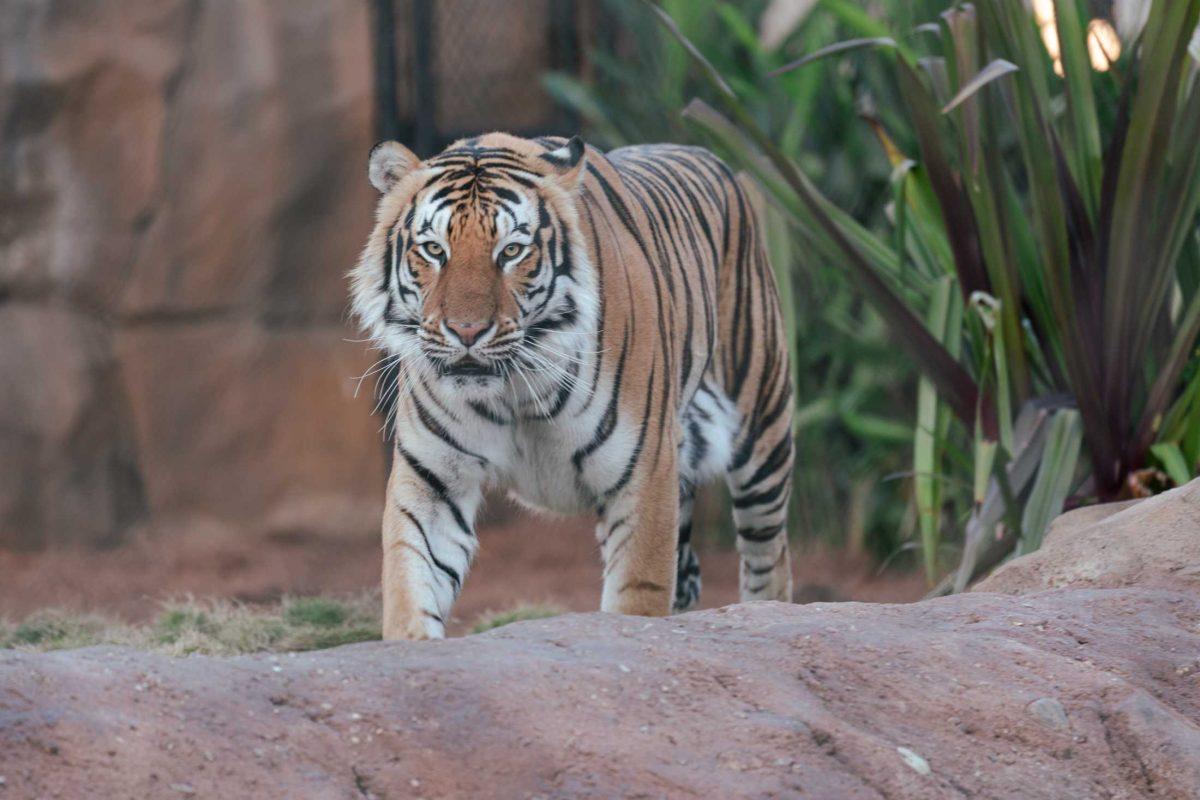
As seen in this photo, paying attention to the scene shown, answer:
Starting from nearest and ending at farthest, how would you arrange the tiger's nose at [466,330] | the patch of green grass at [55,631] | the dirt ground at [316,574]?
1. the tiger's nose at [466,330]
2. the patch of green grass at [55,631]
3. the dirt ground at [316,574]

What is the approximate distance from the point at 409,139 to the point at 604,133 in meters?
0.88

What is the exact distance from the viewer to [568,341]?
3.24 meters

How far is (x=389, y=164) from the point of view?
3.34m

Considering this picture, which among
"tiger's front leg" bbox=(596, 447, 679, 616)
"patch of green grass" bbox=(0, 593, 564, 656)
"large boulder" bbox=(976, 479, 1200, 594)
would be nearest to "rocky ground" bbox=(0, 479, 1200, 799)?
"large boulder" bbox=(976, 479, 1200, 594)

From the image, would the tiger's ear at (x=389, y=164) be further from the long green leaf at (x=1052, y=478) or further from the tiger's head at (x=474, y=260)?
the long green leaf at (x=1052, y=478)

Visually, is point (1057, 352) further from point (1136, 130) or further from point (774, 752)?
point (774, 752)

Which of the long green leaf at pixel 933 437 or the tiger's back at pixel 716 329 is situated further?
the long green leaf at pixel 933 437

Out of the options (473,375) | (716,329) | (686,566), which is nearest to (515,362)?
(473,375)

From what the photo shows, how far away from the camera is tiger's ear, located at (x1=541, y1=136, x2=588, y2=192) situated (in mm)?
3377

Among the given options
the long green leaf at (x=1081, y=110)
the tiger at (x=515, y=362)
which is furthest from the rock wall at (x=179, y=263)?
the long green leaf at (x=1081, y=110)

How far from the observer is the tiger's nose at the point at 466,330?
303 cm

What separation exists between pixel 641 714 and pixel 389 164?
1.62 metres

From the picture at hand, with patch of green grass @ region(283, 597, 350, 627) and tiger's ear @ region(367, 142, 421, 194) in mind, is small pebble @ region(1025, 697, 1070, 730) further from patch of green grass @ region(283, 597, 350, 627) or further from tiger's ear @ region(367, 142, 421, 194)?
patch of green grass @ region(283, 597, 350, 627)

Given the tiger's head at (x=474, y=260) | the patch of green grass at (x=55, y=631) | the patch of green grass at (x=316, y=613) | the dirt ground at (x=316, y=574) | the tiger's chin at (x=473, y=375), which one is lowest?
the dirt ground at (x=316, y=574)
